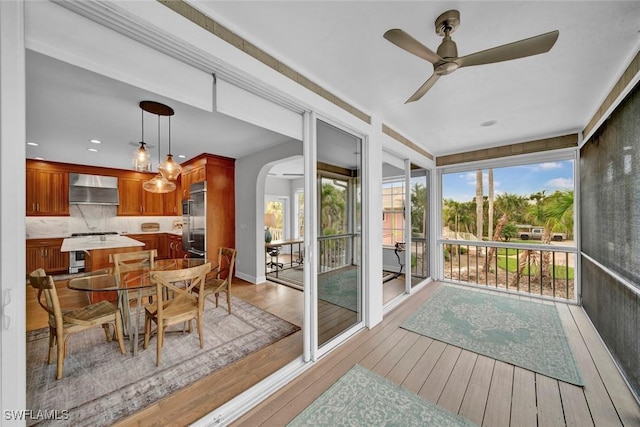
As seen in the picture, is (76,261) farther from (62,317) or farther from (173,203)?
(62,317)

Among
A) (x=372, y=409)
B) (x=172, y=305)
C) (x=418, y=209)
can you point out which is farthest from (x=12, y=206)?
(x=418, y=209)

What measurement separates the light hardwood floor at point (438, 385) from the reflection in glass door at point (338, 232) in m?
0.31

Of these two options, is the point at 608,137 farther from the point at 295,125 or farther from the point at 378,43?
the point at 295,125

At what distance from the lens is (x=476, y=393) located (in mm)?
1850

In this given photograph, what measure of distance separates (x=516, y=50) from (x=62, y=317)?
3805 mm

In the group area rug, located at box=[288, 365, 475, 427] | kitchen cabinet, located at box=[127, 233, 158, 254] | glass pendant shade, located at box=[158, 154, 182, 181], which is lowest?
area rug, located at box=[288, 365, 475, 427]

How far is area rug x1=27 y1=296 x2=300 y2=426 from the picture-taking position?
175 centimetres

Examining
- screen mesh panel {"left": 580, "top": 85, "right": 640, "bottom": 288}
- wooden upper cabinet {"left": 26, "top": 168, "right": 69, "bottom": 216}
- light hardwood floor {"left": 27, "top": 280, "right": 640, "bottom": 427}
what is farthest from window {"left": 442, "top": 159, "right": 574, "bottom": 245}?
wooden upper cabinet {"left": 26, "top": 168, "right": 69, "bottom": 216}

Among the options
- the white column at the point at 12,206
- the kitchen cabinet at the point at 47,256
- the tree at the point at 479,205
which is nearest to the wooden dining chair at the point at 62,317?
the white column at the point at 12,206

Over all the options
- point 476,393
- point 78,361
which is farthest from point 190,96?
point 476,393

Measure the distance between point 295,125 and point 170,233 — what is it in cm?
618

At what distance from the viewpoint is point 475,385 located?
6.35ft

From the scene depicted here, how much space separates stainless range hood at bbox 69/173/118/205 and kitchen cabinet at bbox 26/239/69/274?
98 cm

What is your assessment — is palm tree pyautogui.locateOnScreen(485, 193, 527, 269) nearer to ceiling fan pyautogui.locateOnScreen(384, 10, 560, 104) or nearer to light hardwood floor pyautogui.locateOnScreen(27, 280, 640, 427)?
light hardwood floor pyautogui.locateOnScreen(27, 280, 640, 427)
